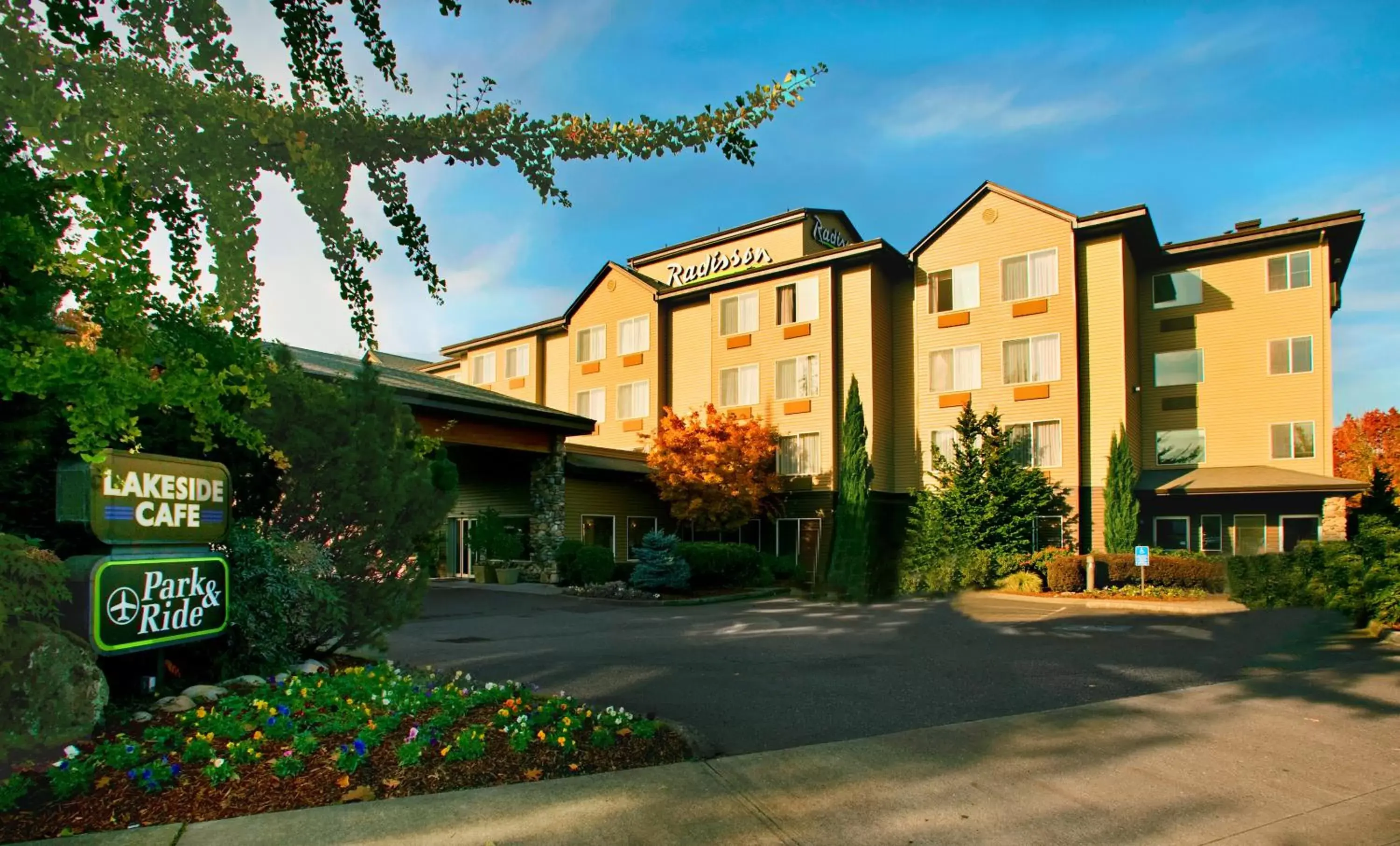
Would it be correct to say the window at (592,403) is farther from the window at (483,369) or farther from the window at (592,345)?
the window at (483,369)

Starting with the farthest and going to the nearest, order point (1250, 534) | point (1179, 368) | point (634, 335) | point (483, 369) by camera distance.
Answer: point (483, 369)
point (634, 335)
point (1179, 368)
point (1250, 534)

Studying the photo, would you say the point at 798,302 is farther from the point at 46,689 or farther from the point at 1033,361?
the point at 46,689

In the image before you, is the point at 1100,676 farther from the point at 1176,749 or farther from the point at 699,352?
the point at 699,352

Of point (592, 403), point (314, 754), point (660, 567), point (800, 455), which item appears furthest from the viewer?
point (592, 403)

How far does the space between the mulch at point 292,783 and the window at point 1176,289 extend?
29006 millimetres

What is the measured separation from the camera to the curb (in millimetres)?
18797

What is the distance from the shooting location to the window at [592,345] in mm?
36781

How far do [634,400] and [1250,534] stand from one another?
22189 millimetres

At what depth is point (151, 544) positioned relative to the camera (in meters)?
6.32

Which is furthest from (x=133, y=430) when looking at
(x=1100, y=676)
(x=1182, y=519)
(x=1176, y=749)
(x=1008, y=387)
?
(x=1182, y=519)

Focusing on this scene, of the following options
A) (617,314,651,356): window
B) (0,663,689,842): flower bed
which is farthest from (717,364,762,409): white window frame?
(0,663,689,842): flower bed

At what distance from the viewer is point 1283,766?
258 inches

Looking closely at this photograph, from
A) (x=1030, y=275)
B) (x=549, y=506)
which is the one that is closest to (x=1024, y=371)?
(x=1030, y=275)

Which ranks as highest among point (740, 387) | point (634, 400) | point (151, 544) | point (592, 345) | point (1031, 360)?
point (592, 345)
